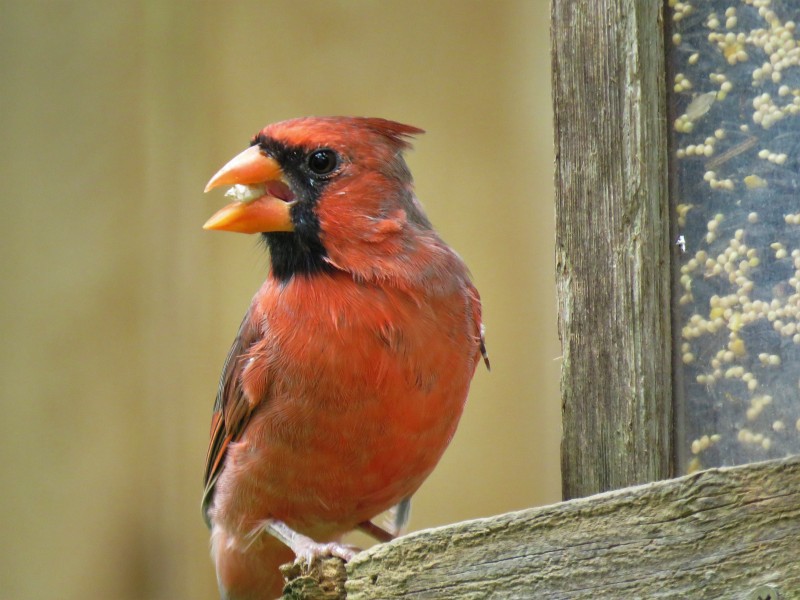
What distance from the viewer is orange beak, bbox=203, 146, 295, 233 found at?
2.00 metres

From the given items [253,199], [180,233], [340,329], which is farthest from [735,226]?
[180,233]

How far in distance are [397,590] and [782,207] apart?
73cm

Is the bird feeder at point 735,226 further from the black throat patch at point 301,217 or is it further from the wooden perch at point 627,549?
the black throat patch at point 301,217

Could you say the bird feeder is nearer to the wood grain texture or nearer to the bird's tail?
the wood grain texture

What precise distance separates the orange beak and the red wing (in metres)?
0.23

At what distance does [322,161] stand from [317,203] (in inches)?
3.1

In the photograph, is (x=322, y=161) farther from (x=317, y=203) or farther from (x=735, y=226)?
(x=735, y=226)

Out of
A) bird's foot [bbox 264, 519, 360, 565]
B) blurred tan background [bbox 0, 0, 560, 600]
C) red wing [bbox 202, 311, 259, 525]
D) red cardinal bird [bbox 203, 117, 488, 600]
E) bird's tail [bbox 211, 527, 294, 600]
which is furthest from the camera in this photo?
blurred tan background [bbox 0, 0, 560, 600]

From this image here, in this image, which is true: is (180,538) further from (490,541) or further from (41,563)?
(490,541)

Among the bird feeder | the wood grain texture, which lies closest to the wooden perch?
the bird feeder

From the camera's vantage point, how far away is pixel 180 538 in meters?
3.71

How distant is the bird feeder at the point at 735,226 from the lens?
154 cm

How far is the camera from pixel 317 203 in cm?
202

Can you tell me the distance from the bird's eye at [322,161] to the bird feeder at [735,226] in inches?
25.1
